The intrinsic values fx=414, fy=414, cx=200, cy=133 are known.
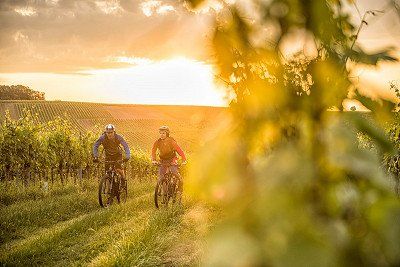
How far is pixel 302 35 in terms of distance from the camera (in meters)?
0.69

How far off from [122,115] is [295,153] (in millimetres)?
70852

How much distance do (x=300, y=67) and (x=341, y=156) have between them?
0.18 m

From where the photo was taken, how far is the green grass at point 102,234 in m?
6.77

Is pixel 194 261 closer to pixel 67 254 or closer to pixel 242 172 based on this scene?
pixel 67 254

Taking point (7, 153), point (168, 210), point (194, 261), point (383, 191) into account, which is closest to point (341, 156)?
point (383, 191)

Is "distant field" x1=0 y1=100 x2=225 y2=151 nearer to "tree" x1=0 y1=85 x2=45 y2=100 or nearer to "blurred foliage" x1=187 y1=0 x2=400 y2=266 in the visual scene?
"tree" x1=0 y1=85 x2=45 y2=100

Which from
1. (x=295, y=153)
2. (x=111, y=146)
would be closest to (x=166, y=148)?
(x=111, y=146)

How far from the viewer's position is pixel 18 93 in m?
103

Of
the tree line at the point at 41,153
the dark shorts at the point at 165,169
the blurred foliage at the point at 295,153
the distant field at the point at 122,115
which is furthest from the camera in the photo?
the distant field at the point at 122,115

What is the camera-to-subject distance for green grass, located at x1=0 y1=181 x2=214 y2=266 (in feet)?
22.2

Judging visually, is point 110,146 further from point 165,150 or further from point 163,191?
point 163,191

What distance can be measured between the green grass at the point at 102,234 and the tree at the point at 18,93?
9628 centimetres

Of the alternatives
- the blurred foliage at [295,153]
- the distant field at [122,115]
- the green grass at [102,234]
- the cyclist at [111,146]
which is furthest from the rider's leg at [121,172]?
the distant field at [122,115]

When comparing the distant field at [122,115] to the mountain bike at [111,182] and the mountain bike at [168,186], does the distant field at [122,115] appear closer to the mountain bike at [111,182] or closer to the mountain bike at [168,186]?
the mountain bike at [111,182]
